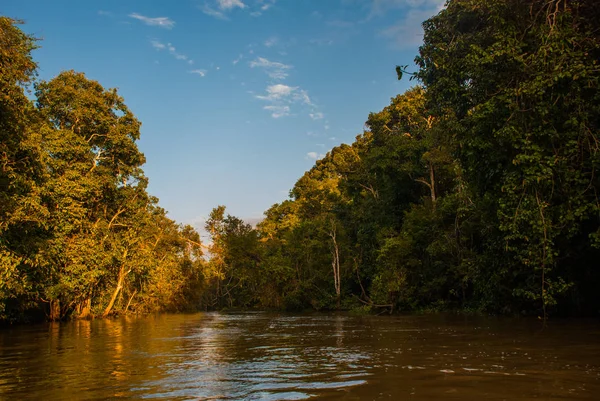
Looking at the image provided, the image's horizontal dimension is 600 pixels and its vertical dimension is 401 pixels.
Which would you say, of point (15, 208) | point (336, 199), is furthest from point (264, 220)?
point (15, 208)

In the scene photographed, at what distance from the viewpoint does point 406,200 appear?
32.8 m

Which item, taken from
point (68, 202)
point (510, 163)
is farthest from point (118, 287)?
point (510, 163)

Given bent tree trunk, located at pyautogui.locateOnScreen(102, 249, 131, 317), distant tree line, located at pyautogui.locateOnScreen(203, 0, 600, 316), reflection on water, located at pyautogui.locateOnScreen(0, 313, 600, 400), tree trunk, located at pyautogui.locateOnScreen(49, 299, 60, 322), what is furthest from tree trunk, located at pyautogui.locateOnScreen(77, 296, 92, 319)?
reflection on water, located at pyautogui.locateOnScreen(0, 313, 600, 400)

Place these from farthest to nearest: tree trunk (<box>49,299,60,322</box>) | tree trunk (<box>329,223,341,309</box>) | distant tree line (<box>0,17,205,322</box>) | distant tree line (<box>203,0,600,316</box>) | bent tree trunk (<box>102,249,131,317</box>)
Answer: tree trunk (<box>329,223,341,309</box>) < bent tree trunk (<box>102,249,131,317</box>) < tree trunk (<box>49,299,60,322</box>) < distant tree line (<box>0,17,205,322</box>) < distant tree line (<box>203,0,600,316</box>)

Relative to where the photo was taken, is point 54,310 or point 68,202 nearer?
point 68,202

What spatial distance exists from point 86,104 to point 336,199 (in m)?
23.4

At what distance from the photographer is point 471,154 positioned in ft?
41.7

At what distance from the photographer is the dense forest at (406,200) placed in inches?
412

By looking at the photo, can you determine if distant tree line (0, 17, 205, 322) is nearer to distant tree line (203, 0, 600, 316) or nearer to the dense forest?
the dense forest

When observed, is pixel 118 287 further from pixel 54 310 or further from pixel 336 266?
pixel 336 266

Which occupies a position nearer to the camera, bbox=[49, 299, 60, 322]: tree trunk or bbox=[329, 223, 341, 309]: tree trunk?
bbox=[49, 299, 60, 322]: tree trunk

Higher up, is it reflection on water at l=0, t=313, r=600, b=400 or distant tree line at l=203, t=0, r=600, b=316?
distant tree line at l=203, t=0, r=600, b=316

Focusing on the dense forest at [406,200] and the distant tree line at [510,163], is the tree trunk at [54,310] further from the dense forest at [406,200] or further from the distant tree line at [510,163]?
the distant tree line at [510,163]

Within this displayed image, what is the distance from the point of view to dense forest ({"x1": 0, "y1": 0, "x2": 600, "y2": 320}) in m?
10.5
